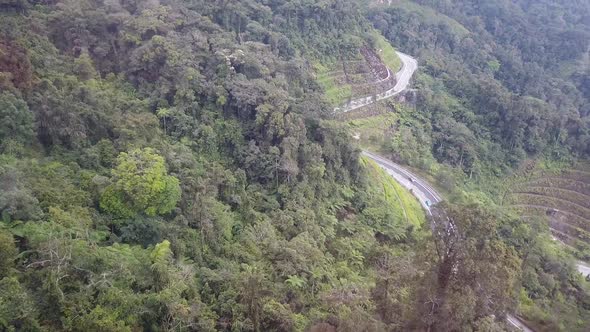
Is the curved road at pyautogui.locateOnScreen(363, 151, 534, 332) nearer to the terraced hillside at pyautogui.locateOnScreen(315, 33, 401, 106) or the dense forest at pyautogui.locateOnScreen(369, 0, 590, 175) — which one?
the dense forest at pyautogui.locateOnScreen(369, 0, 590, 175)

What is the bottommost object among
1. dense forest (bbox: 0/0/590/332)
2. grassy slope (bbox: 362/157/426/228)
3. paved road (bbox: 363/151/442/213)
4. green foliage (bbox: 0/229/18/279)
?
paved road (bbox: 363/151/442/213)

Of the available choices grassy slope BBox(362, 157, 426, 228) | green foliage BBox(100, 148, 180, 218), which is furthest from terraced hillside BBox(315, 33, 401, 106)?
green foliage BBox(100, 148, 180, 218)

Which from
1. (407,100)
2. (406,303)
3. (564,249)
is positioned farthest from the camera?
(407,100)

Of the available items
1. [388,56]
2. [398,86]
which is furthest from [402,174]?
[388,56]

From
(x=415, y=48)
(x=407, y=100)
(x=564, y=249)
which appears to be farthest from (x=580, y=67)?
(x=564, y=249)

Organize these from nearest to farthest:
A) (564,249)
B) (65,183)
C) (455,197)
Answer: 1. (65,183)
2. (455,197)
3. (564,249)

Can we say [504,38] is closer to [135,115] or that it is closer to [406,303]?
[135,115]
